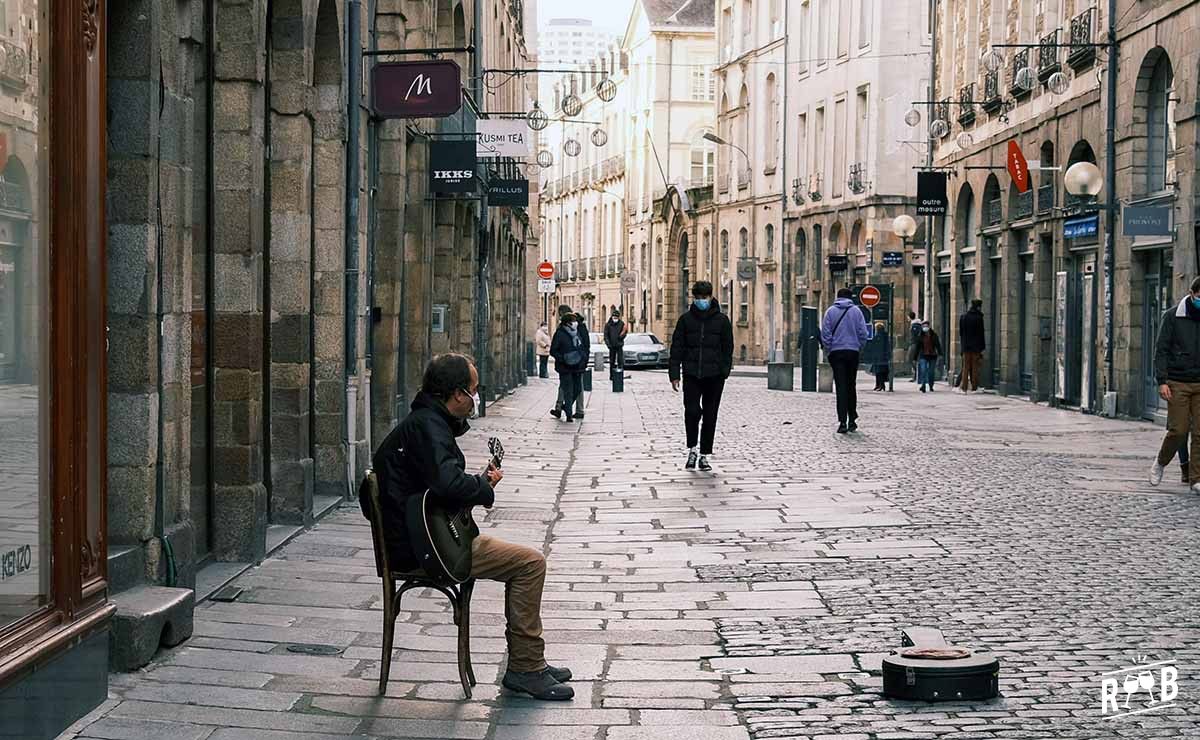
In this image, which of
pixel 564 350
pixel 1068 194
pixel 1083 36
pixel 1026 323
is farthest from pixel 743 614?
pixel 1026 323

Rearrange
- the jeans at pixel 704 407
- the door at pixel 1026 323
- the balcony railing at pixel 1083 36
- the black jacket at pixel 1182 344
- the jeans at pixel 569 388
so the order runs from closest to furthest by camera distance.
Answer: the black jacket at pixel 1182 344
the jeans at pixel 704 407
the jeans at pixel 569 388
the balcony railing at pixel 1083 36
the door at pixel 1026 323

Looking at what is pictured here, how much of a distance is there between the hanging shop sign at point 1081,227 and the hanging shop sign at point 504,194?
899 cm

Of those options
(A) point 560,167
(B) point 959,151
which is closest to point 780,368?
(B) point 959,151

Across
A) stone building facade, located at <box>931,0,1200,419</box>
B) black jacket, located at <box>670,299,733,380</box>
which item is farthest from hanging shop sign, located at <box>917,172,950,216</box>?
black jacket, located at <box>670,299,733,380</box>

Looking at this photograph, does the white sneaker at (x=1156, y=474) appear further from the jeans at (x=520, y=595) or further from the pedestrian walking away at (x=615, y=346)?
the pedestrian walking away at (x=615, y=346)

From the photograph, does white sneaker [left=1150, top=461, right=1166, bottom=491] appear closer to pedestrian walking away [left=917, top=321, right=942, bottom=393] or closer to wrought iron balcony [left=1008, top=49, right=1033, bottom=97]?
wrought iron balcony [left=1008, top=49, right=1033, bottom=97]

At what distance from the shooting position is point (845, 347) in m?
22.3

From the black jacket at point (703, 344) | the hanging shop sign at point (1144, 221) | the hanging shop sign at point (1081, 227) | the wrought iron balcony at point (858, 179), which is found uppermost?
the wrought iron balcony at point (858, 179)

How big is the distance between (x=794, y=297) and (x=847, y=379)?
36.7 m

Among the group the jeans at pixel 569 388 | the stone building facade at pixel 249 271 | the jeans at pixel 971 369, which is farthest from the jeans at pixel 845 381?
the jeans at pixel 971 369

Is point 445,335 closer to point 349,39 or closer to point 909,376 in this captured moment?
point 349,39

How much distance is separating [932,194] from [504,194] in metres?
11.8

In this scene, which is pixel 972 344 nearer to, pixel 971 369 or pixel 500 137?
pixel 971 369

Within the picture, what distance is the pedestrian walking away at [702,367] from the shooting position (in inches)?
683
